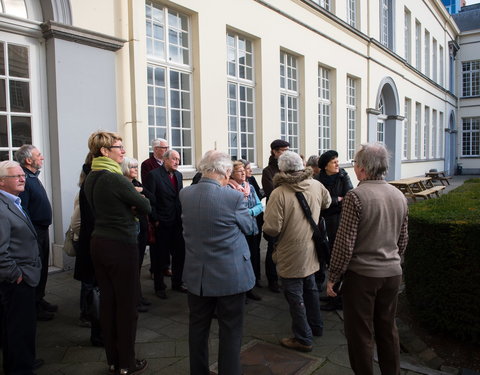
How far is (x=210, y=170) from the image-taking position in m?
3.00

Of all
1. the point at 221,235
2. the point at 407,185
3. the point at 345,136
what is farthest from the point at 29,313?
the point at 407,185

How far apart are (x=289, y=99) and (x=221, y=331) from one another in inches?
378

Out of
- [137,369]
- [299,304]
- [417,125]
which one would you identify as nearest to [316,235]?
[299,304]

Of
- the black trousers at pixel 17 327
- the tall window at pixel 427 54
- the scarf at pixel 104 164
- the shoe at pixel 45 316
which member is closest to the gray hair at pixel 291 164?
the scarf at pixel 104 164

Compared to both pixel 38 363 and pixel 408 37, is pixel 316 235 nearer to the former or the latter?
pixel 38 363

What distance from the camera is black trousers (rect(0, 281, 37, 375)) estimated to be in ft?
9.93

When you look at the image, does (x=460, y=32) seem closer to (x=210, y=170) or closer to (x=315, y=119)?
(x=315, y=119)

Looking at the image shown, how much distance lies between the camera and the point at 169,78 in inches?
318

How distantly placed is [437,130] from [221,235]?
27.3 m

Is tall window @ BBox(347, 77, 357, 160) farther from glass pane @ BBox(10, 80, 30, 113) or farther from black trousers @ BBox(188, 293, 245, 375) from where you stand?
black trousers @ BBox(188, 293, 245, 375)

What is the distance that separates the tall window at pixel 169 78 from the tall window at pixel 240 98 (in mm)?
1344

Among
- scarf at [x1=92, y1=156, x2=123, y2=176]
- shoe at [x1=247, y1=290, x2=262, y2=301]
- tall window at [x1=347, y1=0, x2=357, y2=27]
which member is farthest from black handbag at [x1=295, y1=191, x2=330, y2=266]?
tall window at [x1=347, y1=0, x2=357, y2=27]

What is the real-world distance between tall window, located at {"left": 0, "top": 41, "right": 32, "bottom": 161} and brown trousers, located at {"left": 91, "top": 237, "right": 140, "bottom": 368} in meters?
3.22

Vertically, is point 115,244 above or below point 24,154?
below
